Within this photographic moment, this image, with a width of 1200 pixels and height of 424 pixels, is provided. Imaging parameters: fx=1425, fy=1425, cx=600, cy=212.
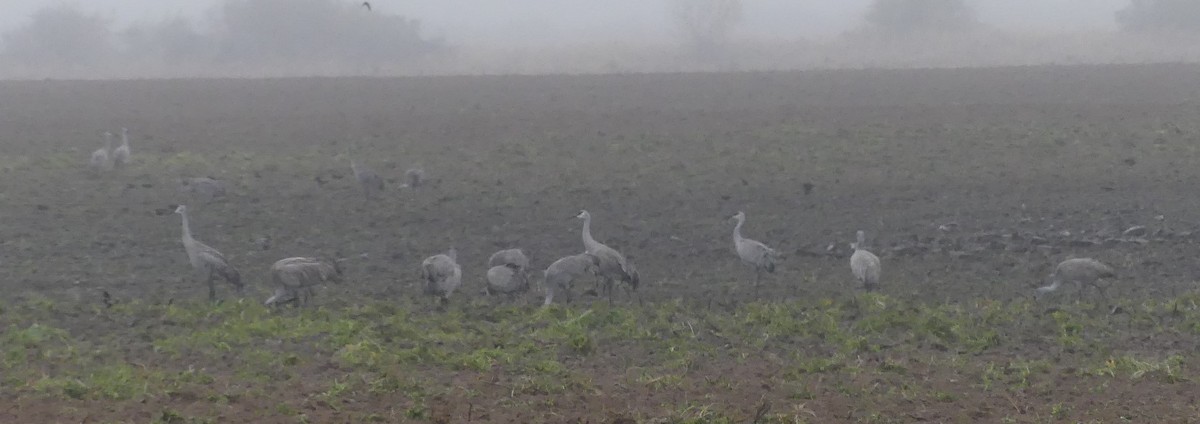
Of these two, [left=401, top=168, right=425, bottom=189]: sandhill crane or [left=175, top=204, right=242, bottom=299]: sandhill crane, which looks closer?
[left=175, top=204, right=242, bottom=299]: sandhill crane

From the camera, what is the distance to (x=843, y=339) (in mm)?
11281

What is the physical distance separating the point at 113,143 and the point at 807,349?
18.3 m

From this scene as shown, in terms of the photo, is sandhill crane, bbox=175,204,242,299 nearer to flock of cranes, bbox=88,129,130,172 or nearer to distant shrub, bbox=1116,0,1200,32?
flock of cranes, bbox=88,129,130,172

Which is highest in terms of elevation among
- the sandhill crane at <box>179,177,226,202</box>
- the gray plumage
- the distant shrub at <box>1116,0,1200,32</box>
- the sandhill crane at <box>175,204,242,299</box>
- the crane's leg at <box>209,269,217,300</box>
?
the sandhill crane at <box>175,204,242,299</box>

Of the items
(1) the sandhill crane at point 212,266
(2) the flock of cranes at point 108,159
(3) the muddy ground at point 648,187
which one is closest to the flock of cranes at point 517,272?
(1) the sandhill crane at point 212,266

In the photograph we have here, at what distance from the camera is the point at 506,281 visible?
13094mm

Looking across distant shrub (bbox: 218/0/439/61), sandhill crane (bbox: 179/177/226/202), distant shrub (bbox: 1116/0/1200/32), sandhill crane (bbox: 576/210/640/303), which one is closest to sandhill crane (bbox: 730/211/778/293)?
sandhill crane (bbox: 576/210/640/303)

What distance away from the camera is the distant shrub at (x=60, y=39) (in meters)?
69.6

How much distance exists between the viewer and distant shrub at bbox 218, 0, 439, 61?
217 ft

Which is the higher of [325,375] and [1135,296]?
[325,375]

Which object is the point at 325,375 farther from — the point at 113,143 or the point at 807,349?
the point at 113,143

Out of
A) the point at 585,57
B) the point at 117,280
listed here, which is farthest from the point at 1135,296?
the point at 585,57

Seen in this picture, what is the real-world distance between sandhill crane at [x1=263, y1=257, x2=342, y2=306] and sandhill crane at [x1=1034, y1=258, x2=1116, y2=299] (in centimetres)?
667

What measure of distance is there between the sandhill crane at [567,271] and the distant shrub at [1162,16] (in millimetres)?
59586
